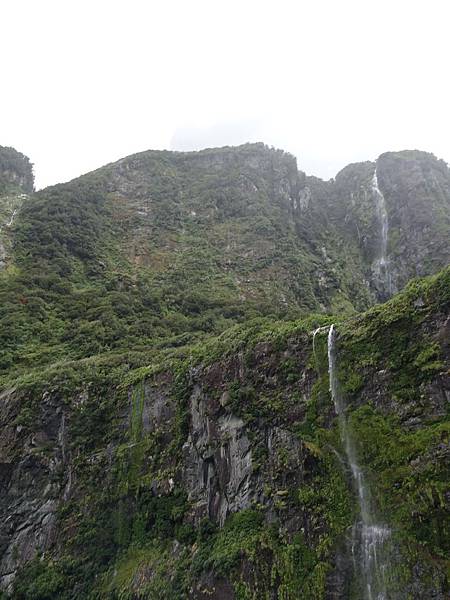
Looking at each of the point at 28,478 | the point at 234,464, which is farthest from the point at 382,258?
the point at 28,478

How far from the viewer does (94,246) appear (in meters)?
45.5

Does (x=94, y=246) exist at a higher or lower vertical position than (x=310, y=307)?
higher

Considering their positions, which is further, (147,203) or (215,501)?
(147,203)

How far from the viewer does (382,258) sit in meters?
58.2

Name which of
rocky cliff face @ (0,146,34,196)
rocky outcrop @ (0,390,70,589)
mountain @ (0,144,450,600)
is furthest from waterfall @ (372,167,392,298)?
rocky cliff face @ (0,146,34,196)

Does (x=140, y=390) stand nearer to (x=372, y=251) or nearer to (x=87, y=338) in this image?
(x=87, y=338)

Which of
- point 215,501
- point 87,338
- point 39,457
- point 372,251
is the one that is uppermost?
point 372,251

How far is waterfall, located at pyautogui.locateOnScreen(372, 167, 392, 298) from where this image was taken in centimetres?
5520

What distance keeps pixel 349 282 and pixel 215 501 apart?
39072mm

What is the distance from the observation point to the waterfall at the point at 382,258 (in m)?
55.2

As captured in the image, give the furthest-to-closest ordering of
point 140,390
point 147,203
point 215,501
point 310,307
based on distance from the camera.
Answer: point 147,203 < point 310,307 < point 140,390 < point 215,501

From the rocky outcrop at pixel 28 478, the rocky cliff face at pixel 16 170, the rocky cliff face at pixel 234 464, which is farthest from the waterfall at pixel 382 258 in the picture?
the rocky cliff face at pixel 16 170

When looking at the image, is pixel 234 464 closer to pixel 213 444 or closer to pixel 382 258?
pixel 213 444

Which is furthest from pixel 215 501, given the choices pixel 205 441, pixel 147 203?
pixel 147 203
